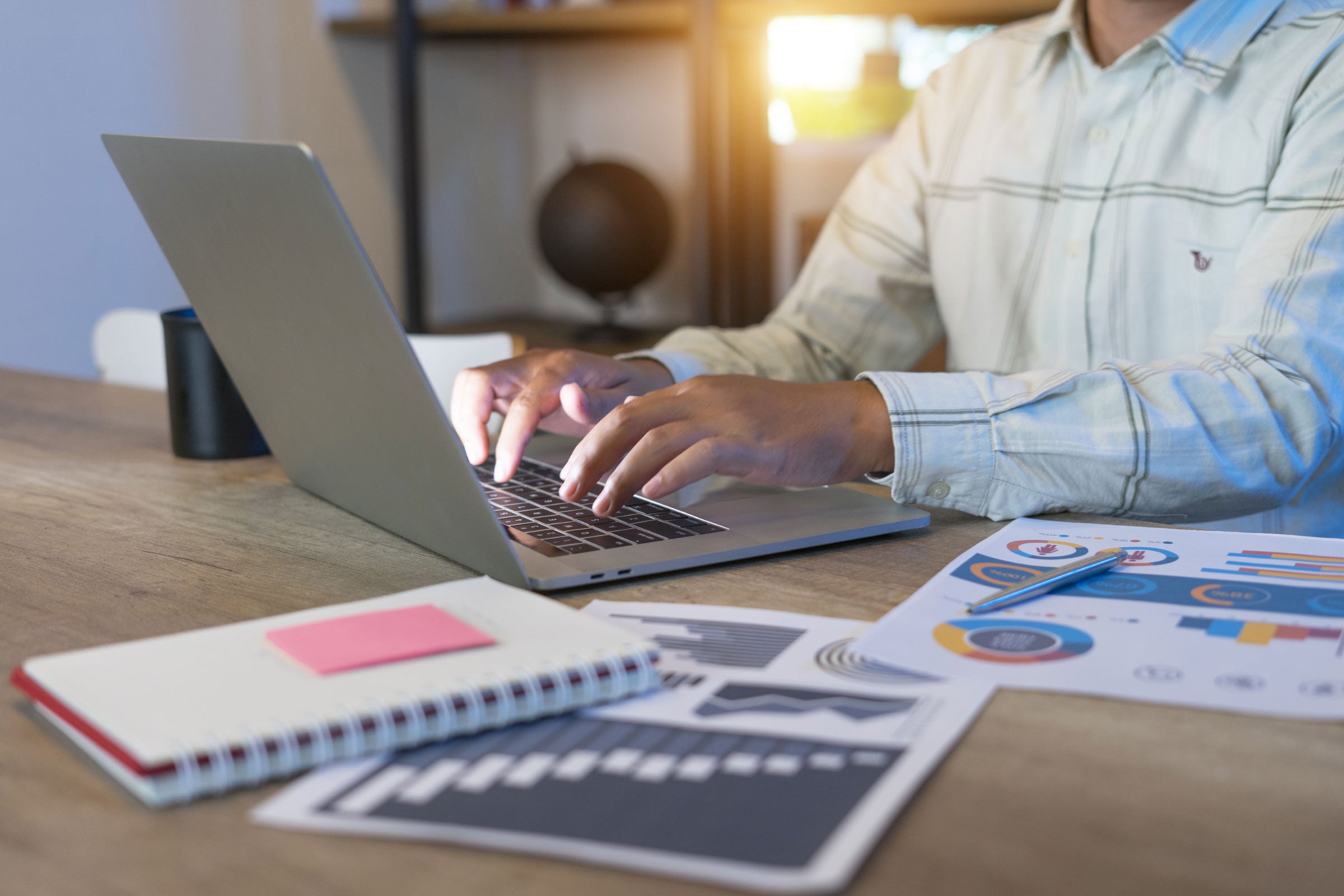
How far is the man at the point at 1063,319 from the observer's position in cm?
77

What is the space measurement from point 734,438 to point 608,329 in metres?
2.41

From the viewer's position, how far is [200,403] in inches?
38.1

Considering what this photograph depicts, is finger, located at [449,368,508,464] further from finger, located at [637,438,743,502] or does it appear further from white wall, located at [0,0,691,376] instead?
white wall, located at [0,0,691,376]

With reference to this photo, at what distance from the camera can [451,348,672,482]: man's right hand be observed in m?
0.80

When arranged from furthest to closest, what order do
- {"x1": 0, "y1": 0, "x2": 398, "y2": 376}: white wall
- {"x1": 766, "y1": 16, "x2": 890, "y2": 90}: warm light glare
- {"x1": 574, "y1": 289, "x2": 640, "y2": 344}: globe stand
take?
1. {"x1": 574, "y1": 289, "x2": 640, "y2": 344}: globe stand
2. {"x1": 766, "y1": 16, "x2": 890, "y2": 90}: warm light glare
3. {"x1": 0, "y1": 0, "x2": 398, "y2": 376}: white wall

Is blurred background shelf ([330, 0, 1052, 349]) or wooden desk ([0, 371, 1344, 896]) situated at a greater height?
blurred background shelf ([330, 0, 1052, 349])

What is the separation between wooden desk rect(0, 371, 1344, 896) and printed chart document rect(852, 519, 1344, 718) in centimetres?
2

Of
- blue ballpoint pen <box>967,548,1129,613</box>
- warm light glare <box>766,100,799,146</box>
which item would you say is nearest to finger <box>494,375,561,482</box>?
blue ballpoint pen <box>967,548,1129,613</box>

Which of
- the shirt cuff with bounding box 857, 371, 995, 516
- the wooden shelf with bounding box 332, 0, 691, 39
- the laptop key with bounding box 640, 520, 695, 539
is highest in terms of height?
the wooden shelf with bounding box 332, 0, 691, 39

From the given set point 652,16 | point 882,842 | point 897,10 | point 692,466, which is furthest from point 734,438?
point 652,16

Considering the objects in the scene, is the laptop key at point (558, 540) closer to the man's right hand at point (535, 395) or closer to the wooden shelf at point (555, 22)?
the man's right hand at point (535, 395)

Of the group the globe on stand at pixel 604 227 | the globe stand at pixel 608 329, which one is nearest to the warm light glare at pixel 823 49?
the globe on stand at pixel 604 227

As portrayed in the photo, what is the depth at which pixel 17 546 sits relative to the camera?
2.39 feet

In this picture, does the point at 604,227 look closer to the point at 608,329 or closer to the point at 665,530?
the point at 608,329
